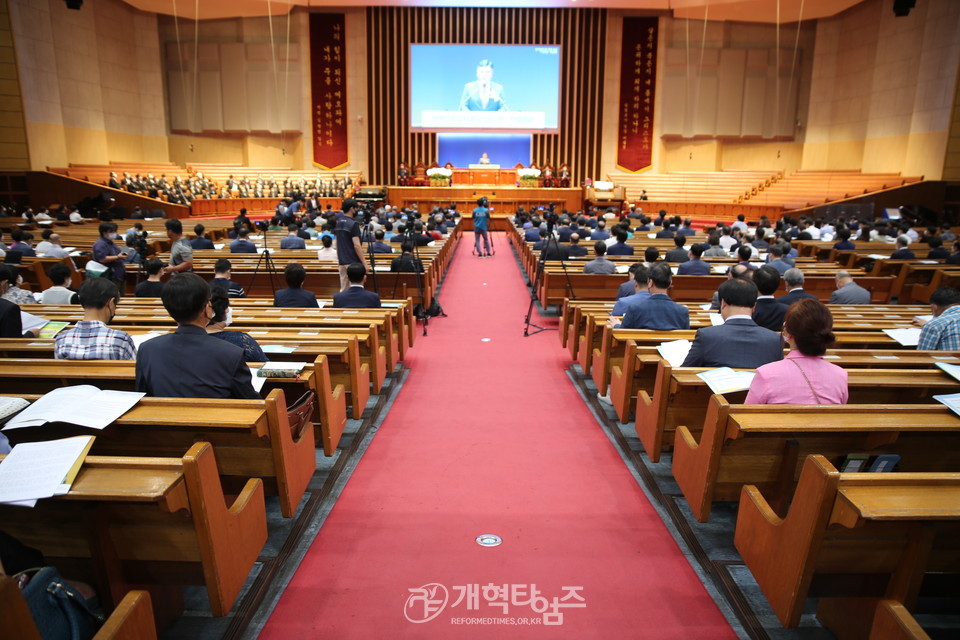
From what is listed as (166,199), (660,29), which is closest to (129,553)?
(166,199)

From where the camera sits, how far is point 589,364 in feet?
15.0

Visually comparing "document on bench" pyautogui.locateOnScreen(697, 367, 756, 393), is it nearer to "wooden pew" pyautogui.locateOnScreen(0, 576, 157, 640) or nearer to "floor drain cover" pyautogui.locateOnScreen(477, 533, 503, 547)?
"floor drain cover" pyautogui.locateOnScreen(477, 533, 503, 547)

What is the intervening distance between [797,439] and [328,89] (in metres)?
19.6

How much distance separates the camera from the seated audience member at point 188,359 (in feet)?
7.61

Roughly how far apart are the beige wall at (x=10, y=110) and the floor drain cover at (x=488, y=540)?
16.1 meters

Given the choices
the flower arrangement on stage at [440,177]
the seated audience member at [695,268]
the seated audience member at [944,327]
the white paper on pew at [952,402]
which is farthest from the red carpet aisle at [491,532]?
the flower arrangement on stage at [440,177]

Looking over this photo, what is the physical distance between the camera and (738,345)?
9.34ft


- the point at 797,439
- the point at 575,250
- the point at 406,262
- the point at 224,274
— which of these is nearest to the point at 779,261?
the point at 575,250

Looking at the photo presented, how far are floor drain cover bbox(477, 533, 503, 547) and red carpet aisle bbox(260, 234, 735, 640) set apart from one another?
0.11 ft

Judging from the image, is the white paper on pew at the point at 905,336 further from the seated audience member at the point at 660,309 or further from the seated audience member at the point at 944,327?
the seated audience member at the point at 660,309

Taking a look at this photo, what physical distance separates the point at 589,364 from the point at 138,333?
9.65 feet

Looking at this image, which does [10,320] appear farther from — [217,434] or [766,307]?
[766,307]

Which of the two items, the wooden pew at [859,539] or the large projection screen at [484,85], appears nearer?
the wooden pew at [859,539]

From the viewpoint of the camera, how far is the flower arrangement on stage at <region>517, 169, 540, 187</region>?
17578 mm
